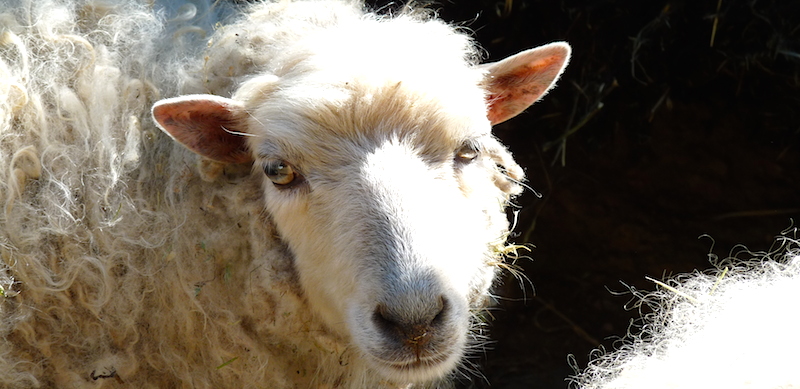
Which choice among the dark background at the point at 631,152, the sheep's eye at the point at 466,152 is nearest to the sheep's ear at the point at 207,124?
the sheep's eye at the point at 466,152

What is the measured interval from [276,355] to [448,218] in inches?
39.7

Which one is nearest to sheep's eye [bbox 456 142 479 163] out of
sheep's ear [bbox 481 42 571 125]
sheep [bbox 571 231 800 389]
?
sheep's ear [bbox 481 42 571 125]

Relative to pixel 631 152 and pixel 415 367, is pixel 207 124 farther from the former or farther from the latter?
pixel 631 152

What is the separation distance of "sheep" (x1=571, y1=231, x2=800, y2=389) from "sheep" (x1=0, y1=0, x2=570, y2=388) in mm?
644

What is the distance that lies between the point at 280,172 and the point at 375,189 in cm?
38

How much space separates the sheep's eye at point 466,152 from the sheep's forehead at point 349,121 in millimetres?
89

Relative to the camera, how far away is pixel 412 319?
226cm

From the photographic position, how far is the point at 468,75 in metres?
2.93

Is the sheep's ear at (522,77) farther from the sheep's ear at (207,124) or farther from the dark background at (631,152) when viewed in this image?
the dark background at (631,152)

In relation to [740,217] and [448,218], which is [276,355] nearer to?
[448,218]

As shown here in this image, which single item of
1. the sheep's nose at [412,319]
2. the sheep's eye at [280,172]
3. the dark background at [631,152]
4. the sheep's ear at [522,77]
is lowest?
the dark background at [631,152]

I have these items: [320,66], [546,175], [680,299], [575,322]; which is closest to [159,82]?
[320,66]

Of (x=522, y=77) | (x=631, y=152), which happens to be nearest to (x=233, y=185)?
(x=522, y=77)

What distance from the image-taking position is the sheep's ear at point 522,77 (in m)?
3.02
